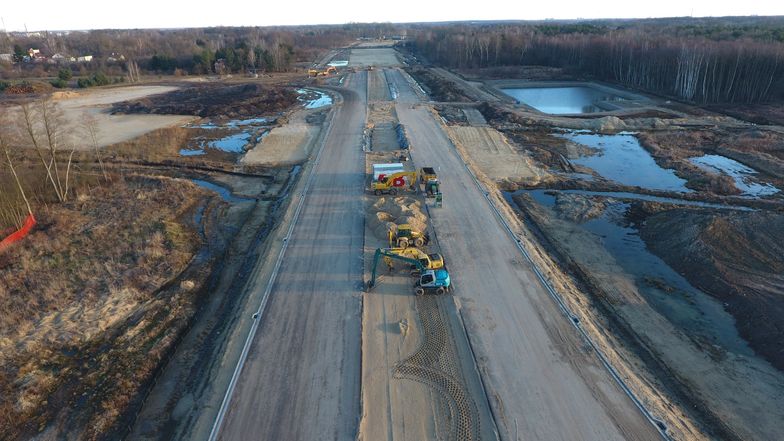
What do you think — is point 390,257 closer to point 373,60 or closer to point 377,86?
point 377,86

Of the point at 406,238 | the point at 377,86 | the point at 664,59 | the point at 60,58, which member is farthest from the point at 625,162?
the point at 60,58

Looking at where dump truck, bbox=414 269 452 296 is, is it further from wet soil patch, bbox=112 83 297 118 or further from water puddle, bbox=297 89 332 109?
wet soil patch, bbox=112 83 297 118

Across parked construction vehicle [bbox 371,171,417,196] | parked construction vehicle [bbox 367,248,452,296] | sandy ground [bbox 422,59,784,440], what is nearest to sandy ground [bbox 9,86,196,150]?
parked construction vehicle [bbox 371,171,417,196]

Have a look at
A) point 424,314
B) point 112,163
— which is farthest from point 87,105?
point 424,314

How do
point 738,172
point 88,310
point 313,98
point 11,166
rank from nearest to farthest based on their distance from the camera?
1. point 88,310
2. point 11,166
3. point 738,172
4. point 313,98

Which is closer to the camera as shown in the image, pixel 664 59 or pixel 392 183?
pixel 392 183
